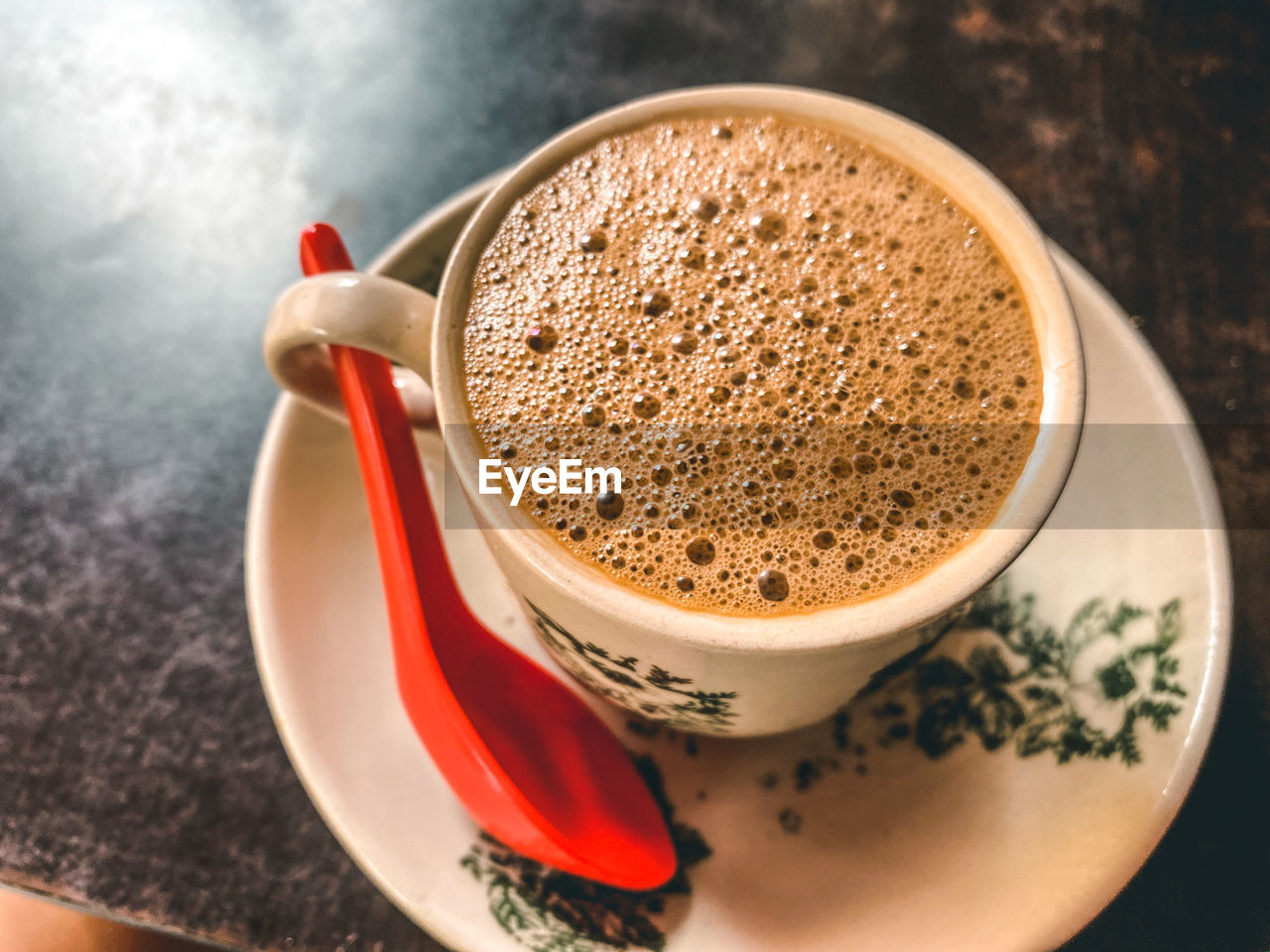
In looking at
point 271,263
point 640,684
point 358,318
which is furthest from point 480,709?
point 271,263

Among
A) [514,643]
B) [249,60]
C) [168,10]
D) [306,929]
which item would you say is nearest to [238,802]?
[306,929]

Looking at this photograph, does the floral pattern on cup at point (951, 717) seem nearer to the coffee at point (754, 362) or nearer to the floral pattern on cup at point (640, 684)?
the floral pattern on cup at point (640, 684)

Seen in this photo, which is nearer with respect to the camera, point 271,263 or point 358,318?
point 358,318

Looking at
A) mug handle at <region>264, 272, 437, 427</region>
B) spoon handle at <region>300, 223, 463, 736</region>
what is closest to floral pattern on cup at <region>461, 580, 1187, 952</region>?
spoon handle at <region>300, 223, 463, 736</region>

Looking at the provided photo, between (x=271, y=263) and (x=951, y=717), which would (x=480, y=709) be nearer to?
(x=951, y=717)

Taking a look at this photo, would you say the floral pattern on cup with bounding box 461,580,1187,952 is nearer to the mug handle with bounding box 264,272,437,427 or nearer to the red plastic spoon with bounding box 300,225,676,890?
the red plastic spoon with bounding box 300,225,676,890

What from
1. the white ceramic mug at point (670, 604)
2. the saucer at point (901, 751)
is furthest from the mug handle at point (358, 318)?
the saucer at point (901, 751)
